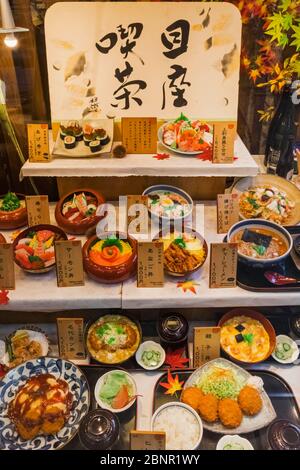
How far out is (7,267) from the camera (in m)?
2.45

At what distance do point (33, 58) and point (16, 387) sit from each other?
7.60ft

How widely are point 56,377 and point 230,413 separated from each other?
1.05 meters

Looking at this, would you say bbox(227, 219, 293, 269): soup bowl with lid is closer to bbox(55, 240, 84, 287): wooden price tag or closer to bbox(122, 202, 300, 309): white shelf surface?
bbox(122, 202, 300, 309): white shelf surface

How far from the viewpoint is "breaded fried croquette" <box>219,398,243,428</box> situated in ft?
7.73

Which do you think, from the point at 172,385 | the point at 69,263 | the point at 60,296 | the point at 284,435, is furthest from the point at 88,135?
the point at 284,435

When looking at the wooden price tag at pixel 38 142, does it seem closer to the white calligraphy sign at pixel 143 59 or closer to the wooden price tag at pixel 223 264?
the white calligraphy sign at pixel 143 59

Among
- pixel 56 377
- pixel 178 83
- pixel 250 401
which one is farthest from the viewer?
pixel 178 83

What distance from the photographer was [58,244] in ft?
7.86

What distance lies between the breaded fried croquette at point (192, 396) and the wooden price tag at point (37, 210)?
1.43 m

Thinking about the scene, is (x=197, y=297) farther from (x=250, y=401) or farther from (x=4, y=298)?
(x=4, y=298)

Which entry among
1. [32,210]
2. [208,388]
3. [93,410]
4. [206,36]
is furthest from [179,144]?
[93,410]

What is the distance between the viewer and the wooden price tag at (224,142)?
2809mm

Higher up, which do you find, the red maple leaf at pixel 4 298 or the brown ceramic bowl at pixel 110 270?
the brown ceramic bowl at pixel 110 270

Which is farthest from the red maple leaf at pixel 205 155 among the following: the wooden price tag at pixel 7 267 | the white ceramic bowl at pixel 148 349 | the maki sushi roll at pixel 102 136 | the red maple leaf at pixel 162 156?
the wooden price tag at pixel 7 267
